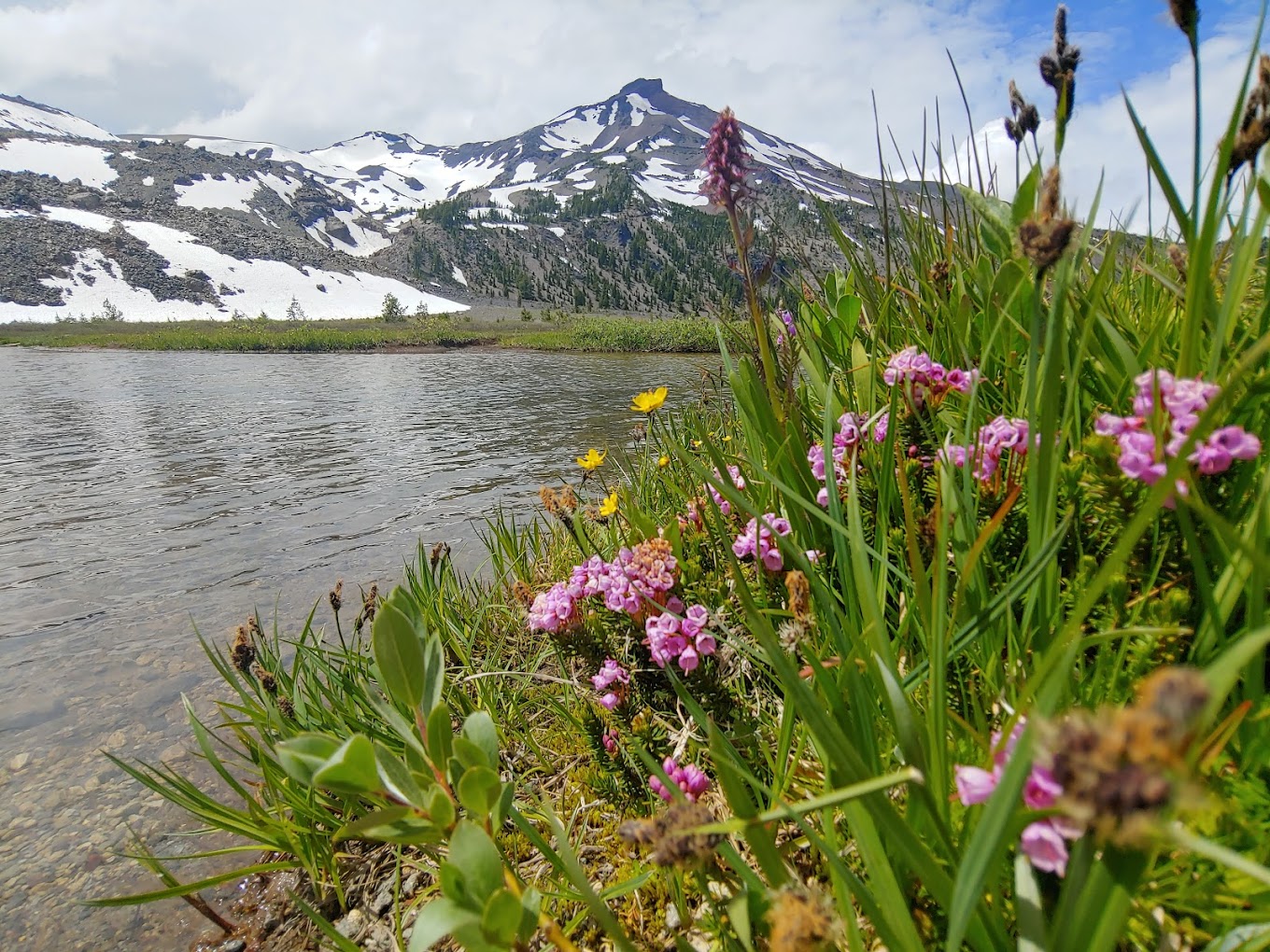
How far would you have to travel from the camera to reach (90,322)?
2104 inches

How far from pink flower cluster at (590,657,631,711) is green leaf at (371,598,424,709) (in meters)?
0.58

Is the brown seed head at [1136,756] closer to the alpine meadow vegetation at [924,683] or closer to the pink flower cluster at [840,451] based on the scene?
the alpine meadow vegetation at [924,683]

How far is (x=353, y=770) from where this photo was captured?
74cm

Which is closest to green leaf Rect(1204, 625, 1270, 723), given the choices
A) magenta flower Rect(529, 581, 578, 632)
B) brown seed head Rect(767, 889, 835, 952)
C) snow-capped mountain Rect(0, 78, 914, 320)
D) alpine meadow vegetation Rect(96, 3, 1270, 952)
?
alpine meadow vegetation Rect(96, 3, 1270, 952)

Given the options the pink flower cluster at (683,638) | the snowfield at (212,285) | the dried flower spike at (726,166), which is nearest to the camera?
the dried flower spike at (726,166)

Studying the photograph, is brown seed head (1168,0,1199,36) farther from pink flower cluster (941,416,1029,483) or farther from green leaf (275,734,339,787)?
green leaf (275,734,339,787)

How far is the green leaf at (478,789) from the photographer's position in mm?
788

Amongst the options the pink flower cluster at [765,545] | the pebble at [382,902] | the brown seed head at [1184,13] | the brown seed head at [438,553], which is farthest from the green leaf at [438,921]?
the brown seed head at [438,553]

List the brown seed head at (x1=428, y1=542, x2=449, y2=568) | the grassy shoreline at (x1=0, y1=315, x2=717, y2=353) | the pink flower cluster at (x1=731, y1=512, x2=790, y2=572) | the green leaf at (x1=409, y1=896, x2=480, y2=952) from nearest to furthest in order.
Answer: the green leaf at (x1=409, y1=896, x2=480, y2=952) → the pink flower cluster at (x1=731, y1=512, x2=790, y2=572) → the brown seed head at (x1=428, y1=542, x2=449, y2=568) → the grassy shoreline at (x1=0, y1=315, x2=717, y2=353)

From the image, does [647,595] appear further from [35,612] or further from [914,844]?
[35,612]

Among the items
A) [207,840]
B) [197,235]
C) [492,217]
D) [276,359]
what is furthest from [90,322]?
[207,840]

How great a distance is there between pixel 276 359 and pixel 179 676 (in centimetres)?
2952

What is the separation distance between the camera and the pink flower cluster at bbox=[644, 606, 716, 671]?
4.23 feet

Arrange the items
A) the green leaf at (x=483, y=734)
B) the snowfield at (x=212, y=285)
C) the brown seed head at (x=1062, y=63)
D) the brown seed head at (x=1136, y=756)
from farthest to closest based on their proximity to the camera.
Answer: the snowfield at (x=212, y=285) → the brown seed head at (x=1062, y=63) → the green leaf at (x=483, y=734) → the brown seed head at (x=1136, y=756)
